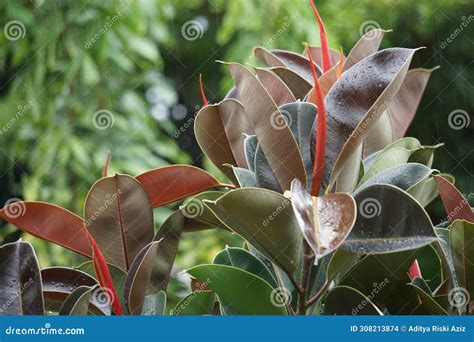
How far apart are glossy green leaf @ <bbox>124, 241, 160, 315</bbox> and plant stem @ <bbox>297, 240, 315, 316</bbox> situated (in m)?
0.08

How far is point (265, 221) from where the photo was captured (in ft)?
1.31

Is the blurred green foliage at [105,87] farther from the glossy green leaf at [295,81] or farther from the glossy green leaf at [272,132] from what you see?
the glossy green leaf at [272,132]

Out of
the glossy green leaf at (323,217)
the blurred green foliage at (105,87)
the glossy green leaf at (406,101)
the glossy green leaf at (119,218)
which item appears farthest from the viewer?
the blurred green foliage at (105,87)

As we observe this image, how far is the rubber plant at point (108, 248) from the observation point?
0.43 meters

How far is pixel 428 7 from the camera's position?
11.2ft

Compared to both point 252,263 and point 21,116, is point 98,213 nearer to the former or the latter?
point 252,263

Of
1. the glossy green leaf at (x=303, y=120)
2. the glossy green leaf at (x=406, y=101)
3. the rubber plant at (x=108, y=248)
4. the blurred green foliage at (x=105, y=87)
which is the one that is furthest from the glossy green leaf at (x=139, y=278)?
the blurred green foliage at (x=105, y=87)

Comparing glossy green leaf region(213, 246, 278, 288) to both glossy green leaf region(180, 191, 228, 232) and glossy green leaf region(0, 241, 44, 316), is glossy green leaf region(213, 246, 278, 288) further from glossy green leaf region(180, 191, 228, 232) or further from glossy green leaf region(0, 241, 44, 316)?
glossy green leaf region(0, 241, 44, 316)

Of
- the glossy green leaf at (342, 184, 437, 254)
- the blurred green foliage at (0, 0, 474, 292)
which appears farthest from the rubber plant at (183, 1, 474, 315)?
the blurred green foliage at (0, 0, 474, 292)

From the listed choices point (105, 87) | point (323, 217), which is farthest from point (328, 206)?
point (105, 87)

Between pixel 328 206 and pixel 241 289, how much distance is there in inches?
3.3

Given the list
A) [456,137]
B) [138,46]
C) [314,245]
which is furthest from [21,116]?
[314,245]

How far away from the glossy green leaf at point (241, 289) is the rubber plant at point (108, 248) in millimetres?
31

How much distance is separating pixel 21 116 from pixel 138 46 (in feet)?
1.75
